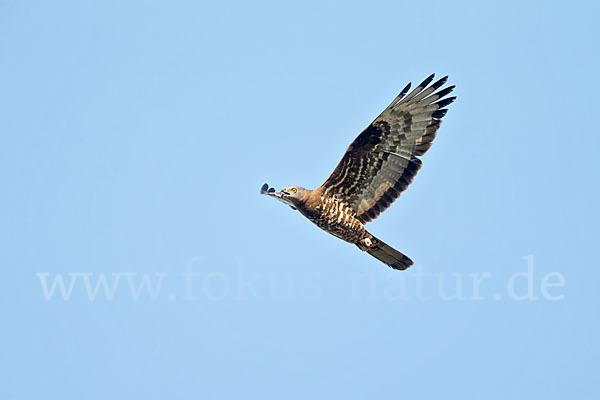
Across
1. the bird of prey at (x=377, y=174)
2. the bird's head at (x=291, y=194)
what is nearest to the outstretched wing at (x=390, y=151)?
the bird of prey at (x=377, y=174)

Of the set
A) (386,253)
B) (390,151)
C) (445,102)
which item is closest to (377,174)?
(390,151)

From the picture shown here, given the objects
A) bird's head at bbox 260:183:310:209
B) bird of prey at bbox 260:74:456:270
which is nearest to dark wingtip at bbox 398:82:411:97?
bird of prey at bbox 260:74:456:270

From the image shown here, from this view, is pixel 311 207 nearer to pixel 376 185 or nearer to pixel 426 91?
pixel 376 185

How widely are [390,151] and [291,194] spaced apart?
165 cm

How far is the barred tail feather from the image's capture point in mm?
18625

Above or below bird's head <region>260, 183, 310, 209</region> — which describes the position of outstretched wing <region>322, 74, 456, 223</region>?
above

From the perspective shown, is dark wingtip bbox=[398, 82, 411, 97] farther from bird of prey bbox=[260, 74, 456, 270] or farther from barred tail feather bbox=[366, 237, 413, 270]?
barred tail feather bbox=[366, 237, 413, 270]

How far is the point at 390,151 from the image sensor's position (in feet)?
60.3

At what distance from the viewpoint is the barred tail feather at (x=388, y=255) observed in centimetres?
1862

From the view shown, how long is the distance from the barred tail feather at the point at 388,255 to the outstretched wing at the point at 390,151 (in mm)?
549

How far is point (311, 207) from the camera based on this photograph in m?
18.3

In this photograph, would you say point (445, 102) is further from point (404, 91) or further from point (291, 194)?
point (291, 194)

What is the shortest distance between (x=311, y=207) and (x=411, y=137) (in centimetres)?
184

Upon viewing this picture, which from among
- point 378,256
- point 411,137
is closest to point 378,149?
point 411,137
